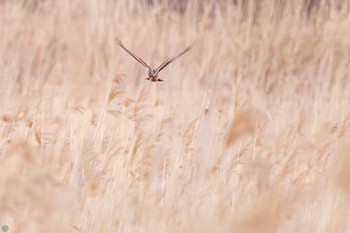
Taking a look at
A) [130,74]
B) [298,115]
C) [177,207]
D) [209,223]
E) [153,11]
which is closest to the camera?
[209,223]

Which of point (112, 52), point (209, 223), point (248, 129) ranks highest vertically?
point (112, 52)

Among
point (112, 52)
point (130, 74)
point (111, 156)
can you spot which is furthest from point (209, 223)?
point (112, 52)

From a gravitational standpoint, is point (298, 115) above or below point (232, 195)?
above

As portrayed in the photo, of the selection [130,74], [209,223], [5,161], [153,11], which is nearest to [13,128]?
[5,161]

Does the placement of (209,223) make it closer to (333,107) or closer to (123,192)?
(123,192)

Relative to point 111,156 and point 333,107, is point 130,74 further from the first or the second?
point 111,156

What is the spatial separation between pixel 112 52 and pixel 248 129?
3.63 metres

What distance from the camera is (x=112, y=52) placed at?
25.7ft

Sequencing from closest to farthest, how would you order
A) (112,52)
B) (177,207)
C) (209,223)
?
(209,223) → (177,207) → (112,52)

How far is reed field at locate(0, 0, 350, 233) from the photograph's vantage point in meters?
3.98

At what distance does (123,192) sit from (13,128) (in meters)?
0.63

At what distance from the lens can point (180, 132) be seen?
5191 millimetres

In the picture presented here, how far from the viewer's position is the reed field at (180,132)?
3979 mm

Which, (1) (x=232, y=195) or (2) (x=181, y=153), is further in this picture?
(2) (x=181, y=153)
